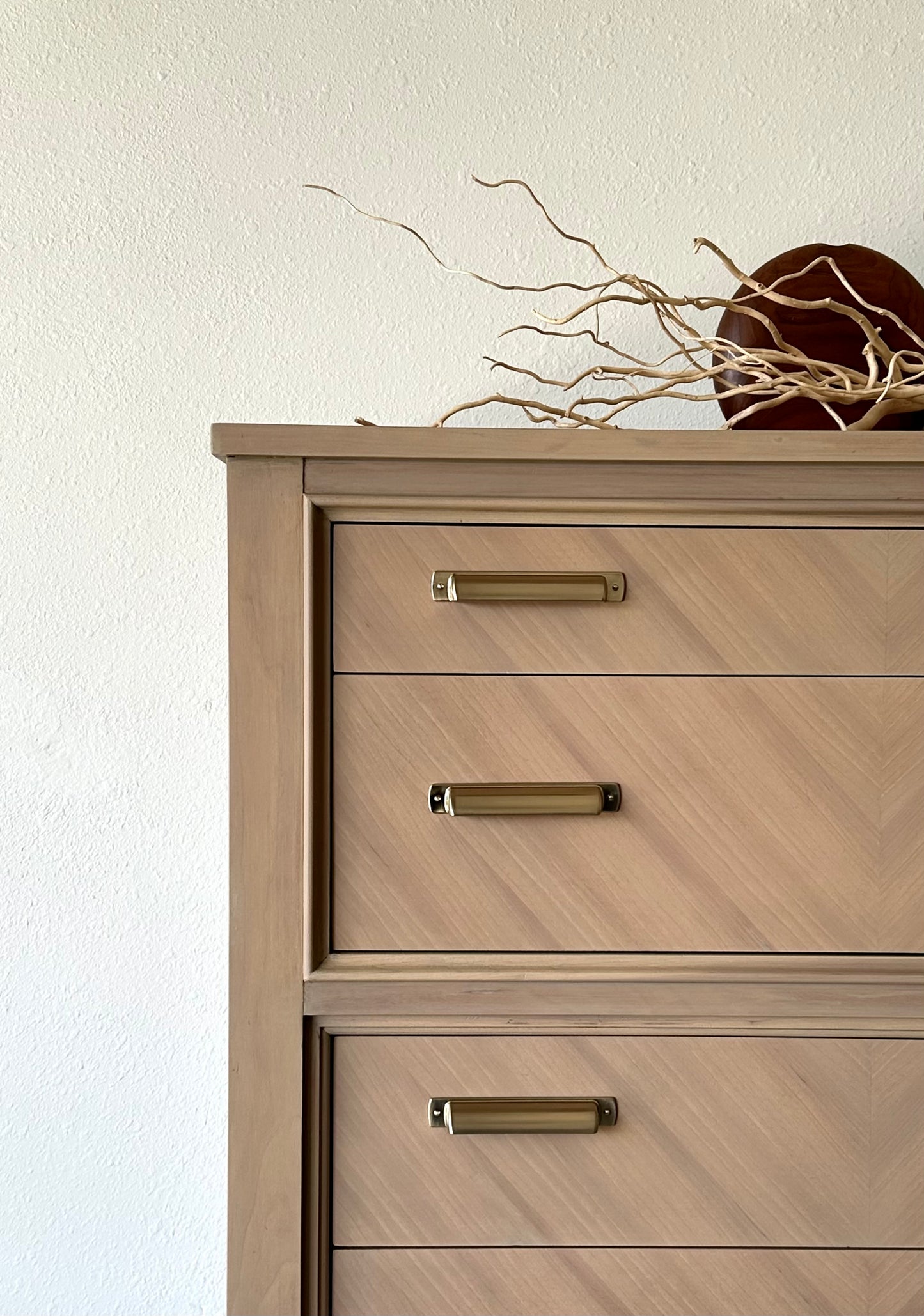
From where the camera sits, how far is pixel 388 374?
1099 mm

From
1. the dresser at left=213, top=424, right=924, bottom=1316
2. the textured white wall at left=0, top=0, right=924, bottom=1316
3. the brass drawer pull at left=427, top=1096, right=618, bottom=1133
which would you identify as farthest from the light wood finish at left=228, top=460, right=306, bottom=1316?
the textured white wall at left=0, top=0, right=924, bottom=1316

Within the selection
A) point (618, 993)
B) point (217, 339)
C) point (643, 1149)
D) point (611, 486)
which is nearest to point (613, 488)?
point (611, 486)

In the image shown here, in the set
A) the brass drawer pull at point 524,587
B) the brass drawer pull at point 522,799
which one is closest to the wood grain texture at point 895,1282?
the brass drawer pull at point 522,799

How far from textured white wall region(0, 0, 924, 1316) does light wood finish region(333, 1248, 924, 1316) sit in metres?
0.44

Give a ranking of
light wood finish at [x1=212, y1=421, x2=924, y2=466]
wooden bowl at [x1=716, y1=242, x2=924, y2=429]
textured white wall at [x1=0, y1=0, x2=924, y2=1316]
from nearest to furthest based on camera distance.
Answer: light wood finish at [x1=212, y1=421, x2=924, y2=466]
wooden bowl at [x1=716, y1=242, x2=924, y2=429]
textured white wall at [x1=0, y1=0, x2=924, y2=1316]

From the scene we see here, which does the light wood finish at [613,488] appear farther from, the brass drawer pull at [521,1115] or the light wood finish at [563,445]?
the brass drawer pull at [521,1115]

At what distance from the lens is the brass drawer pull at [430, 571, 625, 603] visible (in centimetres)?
71

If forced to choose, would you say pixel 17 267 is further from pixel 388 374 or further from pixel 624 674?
pixel 624 674

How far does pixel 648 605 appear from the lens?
2.36 ft

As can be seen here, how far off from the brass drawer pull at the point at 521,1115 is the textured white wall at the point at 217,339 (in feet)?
1.53

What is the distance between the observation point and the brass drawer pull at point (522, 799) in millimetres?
704

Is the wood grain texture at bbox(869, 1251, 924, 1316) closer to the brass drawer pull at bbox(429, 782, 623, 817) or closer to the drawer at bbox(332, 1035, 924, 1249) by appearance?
the drawer at bbox(332, 1035, 924, 1249)

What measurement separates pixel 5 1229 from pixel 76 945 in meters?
0.33

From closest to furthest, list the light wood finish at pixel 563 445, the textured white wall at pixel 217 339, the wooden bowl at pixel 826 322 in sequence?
the light wood finish at pixel 563 445, the wooden bowl at pixel 826 322, the textured white wall at pixel 217 339
